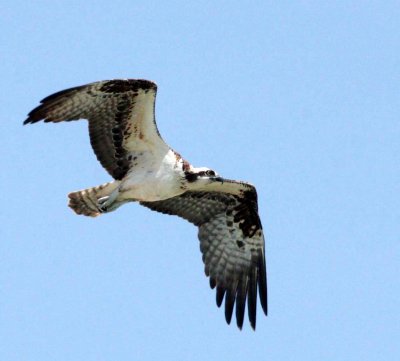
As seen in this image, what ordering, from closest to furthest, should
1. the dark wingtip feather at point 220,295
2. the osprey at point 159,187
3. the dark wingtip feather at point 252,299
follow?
the osprey at point 159,187, the dark wingtip feather at point 252,299, the dark wingtip feather at point 220,295

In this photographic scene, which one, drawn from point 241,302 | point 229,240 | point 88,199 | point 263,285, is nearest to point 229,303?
point 241,302

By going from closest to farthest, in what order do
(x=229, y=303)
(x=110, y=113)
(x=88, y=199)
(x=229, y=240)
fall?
(x=110, y=113), (x=88, y=199), (x=229, y=303), (x=229, y=240)

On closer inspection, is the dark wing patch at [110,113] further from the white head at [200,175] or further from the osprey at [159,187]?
the white head at [200,175]

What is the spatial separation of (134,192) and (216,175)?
1164mm

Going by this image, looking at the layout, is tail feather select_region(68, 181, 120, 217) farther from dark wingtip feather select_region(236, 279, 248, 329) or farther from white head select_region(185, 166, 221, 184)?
dark wingtip feather select_region(236, 279, 248, 329)

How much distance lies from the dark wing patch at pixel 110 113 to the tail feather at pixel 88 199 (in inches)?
12.5

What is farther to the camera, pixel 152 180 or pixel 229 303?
pixel 229 303

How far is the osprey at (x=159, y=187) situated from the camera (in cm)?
1465

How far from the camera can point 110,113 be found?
14.9m

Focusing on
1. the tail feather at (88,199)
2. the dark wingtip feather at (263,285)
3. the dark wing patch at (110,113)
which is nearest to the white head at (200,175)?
the dark wing patch at (110,113)

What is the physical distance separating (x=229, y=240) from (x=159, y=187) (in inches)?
79.3

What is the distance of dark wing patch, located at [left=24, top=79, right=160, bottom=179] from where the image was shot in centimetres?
1451

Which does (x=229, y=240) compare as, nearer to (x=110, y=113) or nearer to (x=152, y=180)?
(x=152, y=180)

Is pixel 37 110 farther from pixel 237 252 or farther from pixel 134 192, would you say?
pixel 237 252
